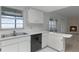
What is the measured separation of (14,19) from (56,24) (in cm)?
332

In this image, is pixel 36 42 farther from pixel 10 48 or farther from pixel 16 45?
pixel 10 48

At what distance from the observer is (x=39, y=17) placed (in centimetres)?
372

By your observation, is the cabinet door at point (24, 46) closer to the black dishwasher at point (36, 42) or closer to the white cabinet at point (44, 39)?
the black dishwasher at point (36, 42)

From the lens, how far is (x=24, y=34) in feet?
9.29

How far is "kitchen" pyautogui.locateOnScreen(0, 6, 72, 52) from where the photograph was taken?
2.27 m

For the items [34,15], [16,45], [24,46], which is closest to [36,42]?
[24,46]

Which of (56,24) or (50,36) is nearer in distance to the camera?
(50,36)

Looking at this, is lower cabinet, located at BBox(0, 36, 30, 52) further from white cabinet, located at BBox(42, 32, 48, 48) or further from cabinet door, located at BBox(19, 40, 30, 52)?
white cabinet, located at BBox(42, 32, 48, 48)

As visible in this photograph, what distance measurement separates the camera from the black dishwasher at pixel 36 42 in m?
2.92

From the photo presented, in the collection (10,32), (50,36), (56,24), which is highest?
(56,24)

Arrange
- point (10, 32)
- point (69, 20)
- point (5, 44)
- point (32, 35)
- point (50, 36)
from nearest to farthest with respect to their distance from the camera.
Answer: point (5, 44) < point (10, 32) < point (32, 35) < point (50, 36) < point (69, 20)

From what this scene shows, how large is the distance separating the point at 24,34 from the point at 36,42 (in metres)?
0.63
